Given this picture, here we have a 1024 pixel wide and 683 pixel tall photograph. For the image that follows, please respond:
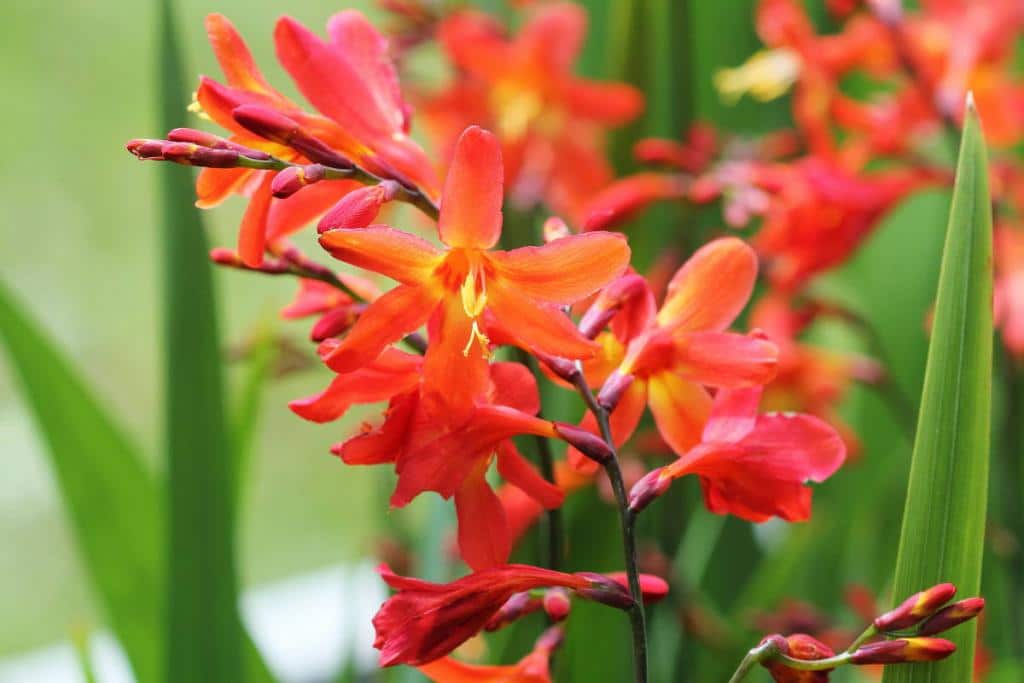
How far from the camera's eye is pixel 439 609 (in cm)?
21

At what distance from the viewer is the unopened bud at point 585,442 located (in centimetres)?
21

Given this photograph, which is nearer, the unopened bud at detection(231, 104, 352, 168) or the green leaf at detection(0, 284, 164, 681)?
the unopened bud at detection(231, 104, 352, 168)

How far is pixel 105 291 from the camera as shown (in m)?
1.46

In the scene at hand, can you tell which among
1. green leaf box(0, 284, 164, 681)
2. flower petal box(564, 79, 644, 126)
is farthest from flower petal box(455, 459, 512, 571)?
flower petal box(564, 79, 644, 126)

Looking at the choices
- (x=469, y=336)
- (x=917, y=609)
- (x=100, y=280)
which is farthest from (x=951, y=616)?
(x=100, y=280)

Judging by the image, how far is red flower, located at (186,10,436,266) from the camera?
0.77 ft

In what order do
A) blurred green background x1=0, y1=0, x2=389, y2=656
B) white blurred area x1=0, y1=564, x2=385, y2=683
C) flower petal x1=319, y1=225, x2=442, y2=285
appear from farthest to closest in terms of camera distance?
blurred green background x1=0, y1=0, x2=389, y2=656, white blurred area x1=0, y1=564, x2=385, y2=683, flower petal x1=319, y1=225, x2=442, y2=285

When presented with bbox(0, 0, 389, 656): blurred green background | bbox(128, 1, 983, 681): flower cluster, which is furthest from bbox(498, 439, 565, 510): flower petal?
bbox(0, 0, 389, 656): blurred green background

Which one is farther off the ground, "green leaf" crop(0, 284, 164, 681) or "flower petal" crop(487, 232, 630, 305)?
"flower petal" crop(487, 232, 630, 305)

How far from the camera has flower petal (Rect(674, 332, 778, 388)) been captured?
0.23m

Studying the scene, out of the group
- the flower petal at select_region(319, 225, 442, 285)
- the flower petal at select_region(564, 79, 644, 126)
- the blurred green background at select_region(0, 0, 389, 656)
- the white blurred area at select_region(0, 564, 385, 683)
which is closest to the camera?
the flower petal at select_region(319, 225, 442, 285)

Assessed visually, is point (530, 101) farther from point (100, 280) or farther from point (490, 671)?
point (100, 280)

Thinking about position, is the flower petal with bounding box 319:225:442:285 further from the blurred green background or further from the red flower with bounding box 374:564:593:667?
the blurred green background

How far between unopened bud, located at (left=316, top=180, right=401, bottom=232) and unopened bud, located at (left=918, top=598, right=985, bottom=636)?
0.13m
